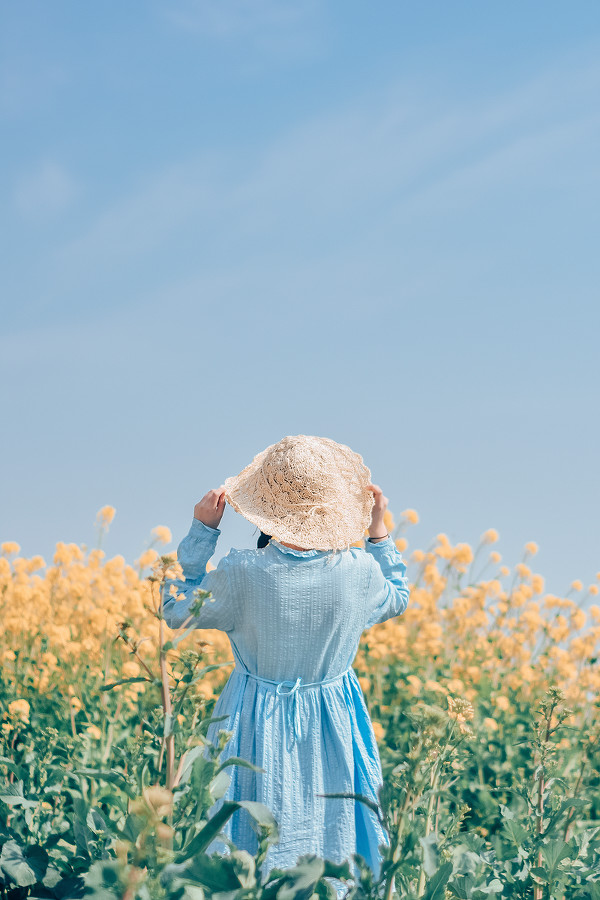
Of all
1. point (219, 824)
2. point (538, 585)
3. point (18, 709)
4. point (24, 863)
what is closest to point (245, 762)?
point (219, 824)

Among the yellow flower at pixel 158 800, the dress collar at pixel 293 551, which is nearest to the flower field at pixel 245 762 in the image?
the yellow flower at pixel 158 800

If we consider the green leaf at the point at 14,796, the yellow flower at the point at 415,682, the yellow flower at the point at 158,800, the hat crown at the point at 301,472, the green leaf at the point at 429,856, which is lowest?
the green leaf at the point at 429,856

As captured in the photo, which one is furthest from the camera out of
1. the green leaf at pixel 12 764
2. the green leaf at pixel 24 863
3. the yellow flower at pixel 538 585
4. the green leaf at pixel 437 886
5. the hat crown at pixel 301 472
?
the yellow flower at pixel 538 585

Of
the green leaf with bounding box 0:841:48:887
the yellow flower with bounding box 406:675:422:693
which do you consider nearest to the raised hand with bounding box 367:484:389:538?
the green leaf with bounding box 0:841:48:887

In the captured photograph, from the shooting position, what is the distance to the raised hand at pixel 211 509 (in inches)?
89.9

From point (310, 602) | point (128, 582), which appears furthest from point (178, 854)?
point (128, 582)

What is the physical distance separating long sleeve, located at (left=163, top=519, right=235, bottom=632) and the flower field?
0.10m

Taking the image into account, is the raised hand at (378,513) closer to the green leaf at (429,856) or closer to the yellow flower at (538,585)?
the green leaf at (429,856)

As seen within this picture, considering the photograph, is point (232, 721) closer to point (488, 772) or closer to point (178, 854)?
point (178, 854)

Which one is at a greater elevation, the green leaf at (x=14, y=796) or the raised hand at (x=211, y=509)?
the raised hand at (x=211, y=509)

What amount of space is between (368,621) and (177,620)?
0.56 metres

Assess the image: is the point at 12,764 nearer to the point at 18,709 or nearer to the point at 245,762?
Result: the point at 18,709

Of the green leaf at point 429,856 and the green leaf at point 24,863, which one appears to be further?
the green leaf at point 24,863

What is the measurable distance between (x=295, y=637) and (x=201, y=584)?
28 cm
